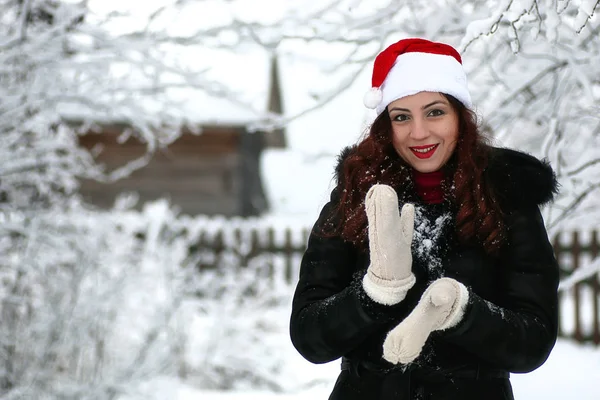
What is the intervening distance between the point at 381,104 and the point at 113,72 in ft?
7.82

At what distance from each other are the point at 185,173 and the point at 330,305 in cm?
1336

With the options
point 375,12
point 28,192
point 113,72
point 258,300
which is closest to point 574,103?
point 375,12

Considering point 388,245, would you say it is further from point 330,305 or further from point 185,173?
point 185,173

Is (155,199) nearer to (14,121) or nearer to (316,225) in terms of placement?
(14,121)

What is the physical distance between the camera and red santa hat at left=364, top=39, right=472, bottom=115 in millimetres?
1835

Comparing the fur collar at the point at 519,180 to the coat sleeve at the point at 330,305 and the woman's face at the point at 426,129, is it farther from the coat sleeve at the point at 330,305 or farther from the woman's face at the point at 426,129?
the coat sleeve at the point at 330,305

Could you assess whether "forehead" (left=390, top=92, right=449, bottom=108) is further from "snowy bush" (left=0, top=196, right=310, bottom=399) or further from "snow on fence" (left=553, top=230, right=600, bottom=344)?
"snow on fence" (left=553, top=230, right=600, bottom=344)

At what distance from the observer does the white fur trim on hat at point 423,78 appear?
1.83 meters

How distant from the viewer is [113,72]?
12.8 feet

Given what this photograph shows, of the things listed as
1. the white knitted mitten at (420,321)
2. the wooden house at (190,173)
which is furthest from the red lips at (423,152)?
the wooden house at (190,173)

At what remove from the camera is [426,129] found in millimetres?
1813

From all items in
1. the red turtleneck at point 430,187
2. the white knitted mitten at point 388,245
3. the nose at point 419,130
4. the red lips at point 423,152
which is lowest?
the white knitted mitten at point 388,245

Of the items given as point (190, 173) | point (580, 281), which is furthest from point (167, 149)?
point (190, 173)

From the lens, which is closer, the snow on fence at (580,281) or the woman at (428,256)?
the woman at (428,256)
